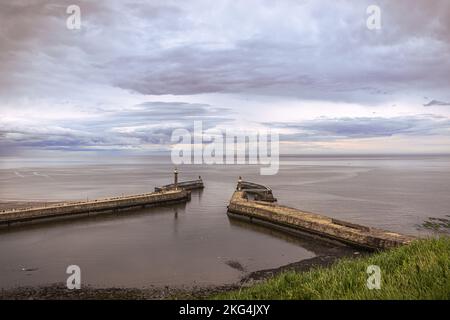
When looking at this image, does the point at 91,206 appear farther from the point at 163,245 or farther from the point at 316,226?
the point at 316,226

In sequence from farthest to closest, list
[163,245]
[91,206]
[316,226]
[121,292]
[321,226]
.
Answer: [91,206] < [316,226] < [321,226] < [163,245] < [121,292]

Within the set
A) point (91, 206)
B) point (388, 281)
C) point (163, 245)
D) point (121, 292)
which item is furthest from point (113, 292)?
point (91, 206)

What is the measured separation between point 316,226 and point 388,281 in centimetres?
1850

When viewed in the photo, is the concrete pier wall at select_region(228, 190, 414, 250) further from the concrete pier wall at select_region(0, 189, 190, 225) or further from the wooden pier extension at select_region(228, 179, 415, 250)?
the concrete pier wall at select_region(0, 189, 190, 225)

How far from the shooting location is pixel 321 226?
27953mm

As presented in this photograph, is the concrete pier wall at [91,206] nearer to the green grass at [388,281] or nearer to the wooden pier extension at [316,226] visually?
the wooden pier extension at [316,226]

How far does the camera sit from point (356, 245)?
81.7ft

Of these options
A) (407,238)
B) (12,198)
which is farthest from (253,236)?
(12,198)

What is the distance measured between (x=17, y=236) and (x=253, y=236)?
18514 millimetres

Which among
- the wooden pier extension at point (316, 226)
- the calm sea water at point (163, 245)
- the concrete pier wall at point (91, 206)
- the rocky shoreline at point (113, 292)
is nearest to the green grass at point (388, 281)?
the rocky shoreline at point (113, 292)

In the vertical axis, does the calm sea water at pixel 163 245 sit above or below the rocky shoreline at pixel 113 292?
below

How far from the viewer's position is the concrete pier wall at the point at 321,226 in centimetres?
2363

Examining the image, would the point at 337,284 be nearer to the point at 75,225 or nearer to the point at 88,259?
the point at 88,259
